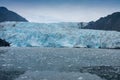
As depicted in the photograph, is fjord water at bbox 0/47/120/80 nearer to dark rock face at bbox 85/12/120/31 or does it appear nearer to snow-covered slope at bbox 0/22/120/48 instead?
snow-covered slope at bbox 0/22/120/48

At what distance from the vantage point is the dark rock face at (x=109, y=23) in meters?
71.6

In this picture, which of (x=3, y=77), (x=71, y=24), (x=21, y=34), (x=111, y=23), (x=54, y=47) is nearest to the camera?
(x=3, y=77)

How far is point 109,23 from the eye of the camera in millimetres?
72625

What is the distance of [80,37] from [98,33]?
11.0 feet

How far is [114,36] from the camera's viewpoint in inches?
1711

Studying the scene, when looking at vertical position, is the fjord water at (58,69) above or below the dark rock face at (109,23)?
below

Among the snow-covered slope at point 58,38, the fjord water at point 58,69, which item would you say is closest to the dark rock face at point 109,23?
the snow-covered slope at point 58,38

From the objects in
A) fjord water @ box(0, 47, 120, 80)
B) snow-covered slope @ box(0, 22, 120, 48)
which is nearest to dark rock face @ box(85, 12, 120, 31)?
snow-covered slope @ box(0, 22, 120, 48)

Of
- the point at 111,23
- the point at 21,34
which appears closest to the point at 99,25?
the point at 111,23

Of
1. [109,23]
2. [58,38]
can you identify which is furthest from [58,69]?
[109,23]

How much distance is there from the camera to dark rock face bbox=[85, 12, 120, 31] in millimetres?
71625

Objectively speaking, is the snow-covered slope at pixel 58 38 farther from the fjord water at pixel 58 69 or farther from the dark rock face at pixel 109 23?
the dark rock face at pixel 109 23

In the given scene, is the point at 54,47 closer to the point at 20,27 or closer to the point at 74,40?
the point at 74,40

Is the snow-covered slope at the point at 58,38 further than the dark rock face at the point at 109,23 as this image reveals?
No
